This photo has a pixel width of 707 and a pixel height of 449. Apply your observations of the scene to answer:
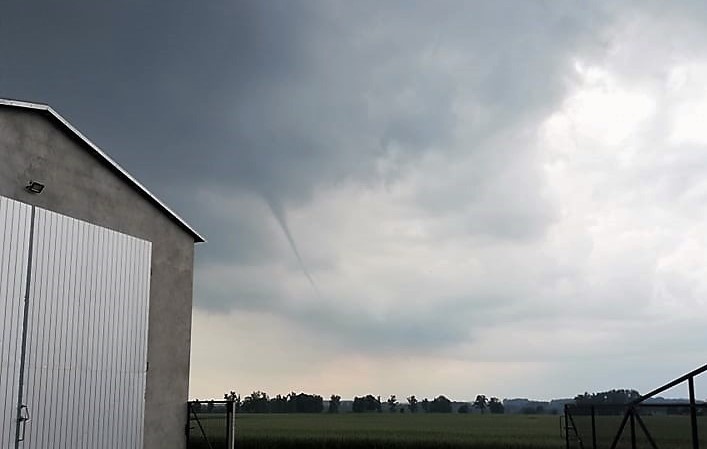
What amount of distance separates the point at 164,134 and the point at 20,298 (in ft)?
33.0

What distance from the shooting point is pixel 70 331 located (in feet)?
42.6

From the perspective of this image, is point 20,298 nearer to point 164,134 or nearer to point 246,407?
point 164,134

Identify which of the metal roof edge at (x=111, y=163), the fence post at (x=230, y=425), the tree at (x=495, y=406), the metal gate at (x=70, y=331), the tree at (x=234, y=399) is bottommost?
the tree at (x=495, y=406)

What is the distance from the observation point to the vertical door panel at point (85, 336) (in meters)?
12.2

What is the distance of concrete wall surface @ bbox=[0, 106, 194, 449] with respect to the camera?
13414 millimetres

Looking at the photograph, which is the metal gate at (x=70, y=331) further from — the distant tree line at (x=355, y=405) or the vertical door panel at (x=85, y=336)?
the distant tree line at (x=355, y=405)

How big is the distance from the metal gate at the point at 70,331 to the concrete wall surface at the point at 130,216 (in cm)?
101

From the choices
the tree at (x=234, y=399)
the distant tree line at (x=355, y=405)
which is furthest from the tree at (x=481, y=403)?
the tree at (x=234, y=399)

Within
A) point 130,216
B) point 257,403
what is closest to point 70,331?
point 130,216

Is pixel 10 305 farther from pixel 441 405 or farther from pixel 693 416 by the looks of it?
pixel 441 405

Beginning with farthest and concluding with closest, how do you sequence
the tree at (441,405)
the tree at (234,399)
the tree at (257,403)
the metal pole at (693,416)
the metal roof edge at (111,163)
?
→ the tree at (441,405) → the tree at (257,403) → the tree at (234,399) → the metal roof edge at (111,163) → the metal pole at (693,416)

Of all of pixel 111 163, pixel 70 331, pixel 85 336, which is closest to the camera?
pixel 70 331

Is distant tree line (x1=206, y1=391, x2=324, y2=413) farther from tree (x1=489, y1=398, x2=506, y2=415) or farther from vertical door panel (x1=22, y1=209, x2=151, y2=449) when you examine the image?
vertical door panel (x1=22, y1=209, x2=151, y2=449)

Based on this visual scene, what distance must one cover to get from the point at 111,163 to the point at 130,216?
1413 millimetres
